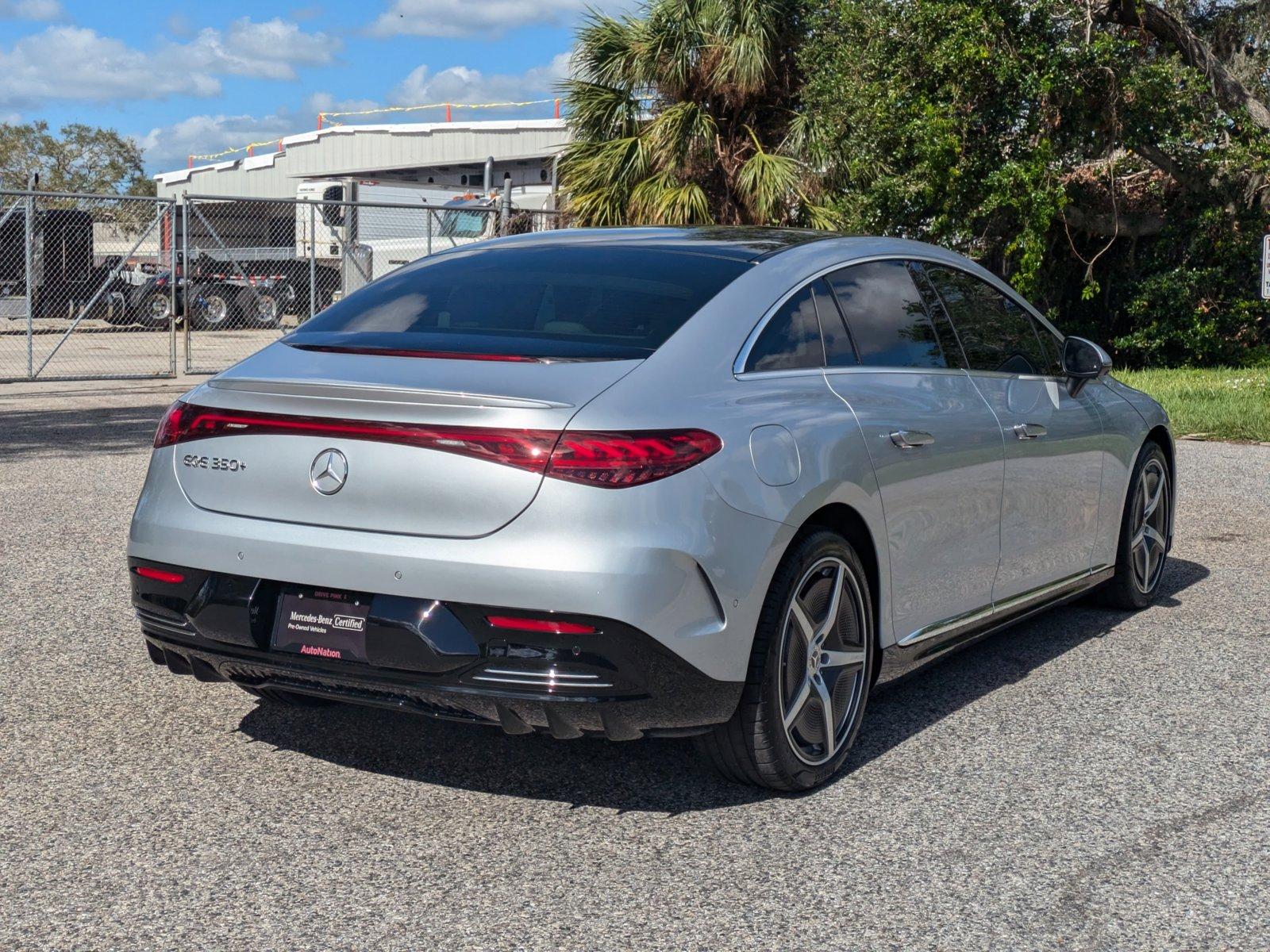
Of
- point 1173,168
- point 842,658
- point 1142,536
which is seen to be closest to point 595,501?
point 842,658

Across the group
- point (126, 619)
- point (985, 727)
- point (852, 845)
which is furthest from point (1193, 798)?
point (126, 619)

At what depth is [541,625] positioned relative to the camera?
3535mm

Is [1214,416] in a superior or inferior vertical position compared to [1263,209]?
→ inferior

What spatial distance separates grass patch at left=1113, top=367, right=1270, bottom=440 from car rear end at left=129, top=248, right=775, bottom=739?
1158 centimetres

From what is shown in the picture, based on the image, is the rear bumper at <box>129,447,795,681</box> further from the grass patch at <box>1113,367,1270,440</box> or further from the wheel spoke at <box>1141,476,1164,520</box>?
the grass patch at <box>1113,367,1270,440</box>

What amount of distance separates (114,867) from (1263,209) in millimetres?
20358

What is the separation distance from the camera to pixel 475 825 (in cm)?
385

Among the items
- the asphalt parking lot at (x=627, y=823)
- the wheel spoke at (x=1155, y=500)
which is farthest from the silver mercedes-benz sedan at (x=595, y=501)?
the wheel spoke at (x=1155, y=500)

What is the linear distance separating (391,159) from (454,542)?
166ft

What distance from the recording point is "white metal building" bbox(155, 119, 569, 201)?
48031mm

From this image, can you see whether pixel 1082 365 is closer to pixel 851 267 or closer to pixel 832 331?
pixel 851 267

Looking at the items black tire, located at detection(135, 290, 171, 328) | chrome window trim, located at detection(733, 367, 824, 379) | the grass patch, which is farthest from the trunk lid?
black tire, located at detection(135, 290, 171, 328)

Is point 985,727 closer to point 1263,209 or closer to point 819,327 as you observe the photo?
point 819,327

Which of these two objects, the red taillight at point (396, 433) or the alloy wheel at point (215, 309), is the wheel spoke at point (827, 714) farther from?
the alloy wheel at point (215, 309)
